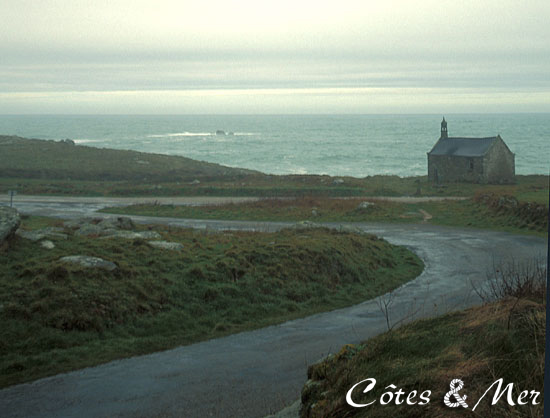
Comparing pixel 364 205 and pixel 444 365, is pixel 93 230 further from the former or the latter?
pixel 364 205

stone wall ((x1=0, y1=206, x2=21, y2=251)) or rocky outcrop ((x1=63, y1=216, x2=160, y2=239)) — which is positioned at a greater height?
stone wall ((x1=0, y1=206, x2=21, y2=251))

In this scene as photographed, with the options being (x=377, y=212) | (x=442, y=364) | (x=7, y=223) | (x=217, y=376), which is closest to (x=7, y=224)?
(x=7, y=223)

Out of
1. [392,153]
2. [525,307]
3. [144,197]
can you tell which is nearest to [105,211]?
[144,197]

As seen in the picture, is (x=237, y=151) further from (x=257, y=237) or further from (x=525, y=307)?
(x=525, y=307)

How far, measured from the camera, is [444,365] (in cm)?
850

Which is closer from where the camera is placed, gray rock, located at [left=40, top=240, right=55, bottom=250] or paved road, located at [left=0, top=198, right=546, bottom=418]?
paved road, located at [left=0, top=198, right=546, bottom=418]

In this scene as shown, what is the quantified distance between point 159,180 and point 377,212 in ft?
143

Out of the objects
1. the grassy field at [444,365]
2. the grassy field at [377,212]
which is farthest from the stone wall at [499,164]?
the grassy field at [444,365]

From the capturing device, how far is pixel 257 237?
97.6 feet

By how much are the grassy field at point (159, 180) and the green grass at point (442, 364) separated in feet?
127

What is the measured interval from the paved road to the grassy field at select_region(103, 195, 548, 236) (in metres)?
20.5

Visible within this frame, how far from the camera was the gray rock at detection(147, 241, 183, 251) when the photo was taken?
24.1 metres

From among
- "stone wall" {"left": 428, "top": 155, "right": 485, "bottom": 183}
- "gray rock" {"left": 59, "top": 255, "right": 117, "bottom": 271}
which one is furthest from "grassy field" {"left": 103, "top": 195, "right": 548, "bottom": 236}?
"gray rock" {"left": 59, "top": 255, "right": 117, "bottom": 271}

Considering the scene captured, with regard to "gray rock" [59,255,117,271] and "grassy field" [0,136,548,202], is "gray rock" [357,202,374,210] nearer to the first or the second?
"grassy field" [0,136,548,202]
